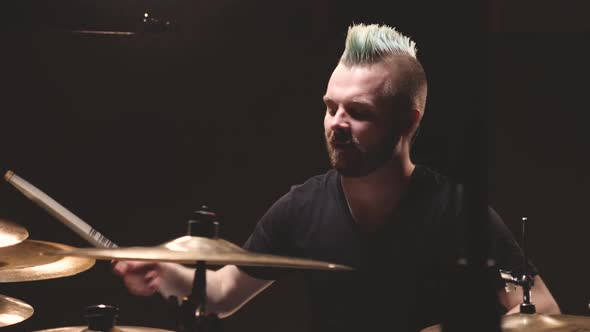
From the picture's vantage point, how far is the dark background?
9.07 feet

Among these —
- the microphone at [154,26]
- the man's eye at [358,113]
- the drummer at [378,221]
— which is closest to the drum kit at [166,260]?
the drummer at [378,221]

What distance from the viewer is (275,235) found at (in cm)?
232

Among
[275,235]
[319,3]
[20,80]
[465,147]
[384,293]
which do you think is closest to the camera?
[465,147]

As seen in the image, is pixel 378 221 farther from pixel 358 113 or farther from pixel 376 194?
pixel 358 113

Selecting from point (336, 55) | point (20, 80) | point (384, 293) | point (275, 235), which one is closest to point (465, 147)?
point (384, 293)

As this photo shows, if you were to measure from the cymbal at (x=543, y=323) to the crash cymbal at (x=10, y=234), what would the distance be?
1.09m

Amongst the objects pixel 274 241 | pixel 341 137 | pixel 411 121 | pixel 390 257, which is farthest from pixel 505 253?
pixel 274 241

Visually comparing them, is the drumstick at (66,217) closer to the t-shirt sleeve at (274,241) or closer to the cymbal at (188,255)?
the cymbal at (188,255)

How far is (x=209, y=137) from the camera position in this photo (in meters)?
2.82

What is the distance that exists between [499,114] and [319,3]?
82 cm

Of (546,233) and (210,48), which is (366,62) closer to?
(210,48)

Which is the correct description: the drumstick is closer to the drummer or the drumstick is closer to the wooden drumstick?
the wooden drumstick

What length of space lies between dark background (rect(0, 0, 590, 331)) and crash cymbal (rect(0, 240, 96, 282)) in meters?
0.57

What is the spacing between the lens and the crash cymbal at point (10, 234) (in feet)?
6.48
